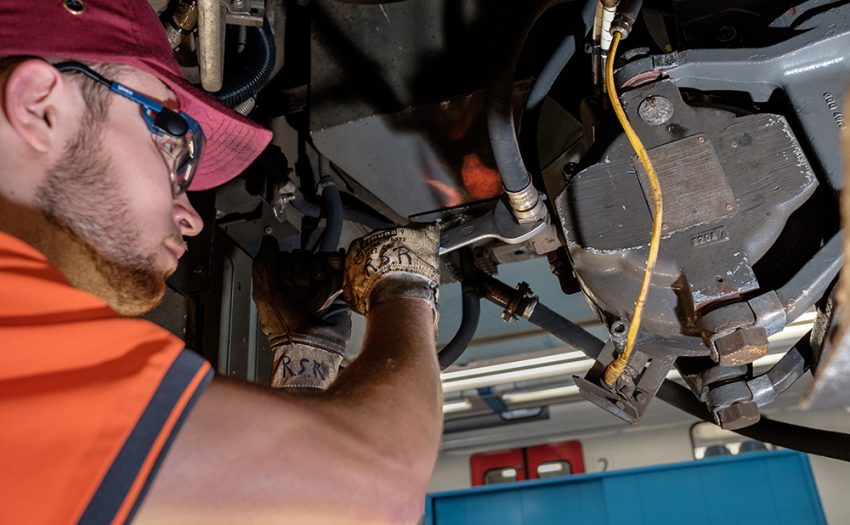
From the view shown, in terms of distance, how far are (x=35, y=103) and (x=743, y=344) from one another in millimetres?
874

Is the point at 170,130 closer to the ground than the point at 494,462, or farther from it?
closer to the ground

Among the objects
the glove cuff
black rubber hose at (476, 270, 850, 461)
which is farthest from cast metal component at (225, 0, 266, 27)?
black rubber hose at (476, 270, 850, 461)

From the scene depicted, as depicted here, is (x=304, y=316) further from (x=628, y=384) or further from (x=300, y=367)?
(x=628, y=384)

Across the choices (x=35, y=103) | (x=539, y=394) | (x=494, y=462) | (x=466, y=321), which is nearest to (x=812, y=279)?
(x=466, y=321)

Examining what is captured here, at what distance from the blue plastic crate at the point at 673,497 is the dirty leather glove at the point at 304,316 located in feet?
7.70

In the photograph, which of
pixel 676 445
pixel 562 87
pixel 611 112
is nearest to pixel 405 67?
pixel 562 87

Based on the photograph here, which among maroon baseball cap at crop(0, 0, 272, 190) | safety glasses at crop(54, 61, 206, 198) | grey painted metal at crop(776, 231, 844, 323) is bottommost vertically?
grey painted metal at crop(776, 231, 844, 323)

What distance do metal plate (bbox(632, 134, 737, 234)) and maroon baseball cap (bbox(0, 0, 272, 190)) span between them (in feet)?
2.09

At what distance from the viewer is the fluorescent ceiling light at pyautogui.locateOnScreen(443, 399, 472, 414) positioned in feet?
A: 11.9

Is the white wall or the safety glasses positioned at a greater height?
the white wall

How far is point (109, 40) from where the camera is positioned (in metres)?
0.89

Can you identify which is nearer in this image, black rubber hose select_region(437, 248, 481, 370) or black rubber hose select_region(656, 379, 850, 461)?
black rubber hose select_region(656, 379, 850, 461)

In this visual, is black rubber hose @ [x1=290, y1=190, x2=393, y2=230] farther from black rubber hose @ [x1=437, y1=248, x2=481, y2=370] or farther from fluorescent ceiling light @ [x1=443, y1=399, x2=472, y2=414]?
fluorescent ceiling light @ [x1=443, y1=399, x2=472, y2=414]

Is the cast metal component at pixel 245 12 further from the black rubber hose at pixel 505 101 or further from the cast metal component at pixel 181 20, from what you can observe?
the black rubber hose at pixel 505 101
